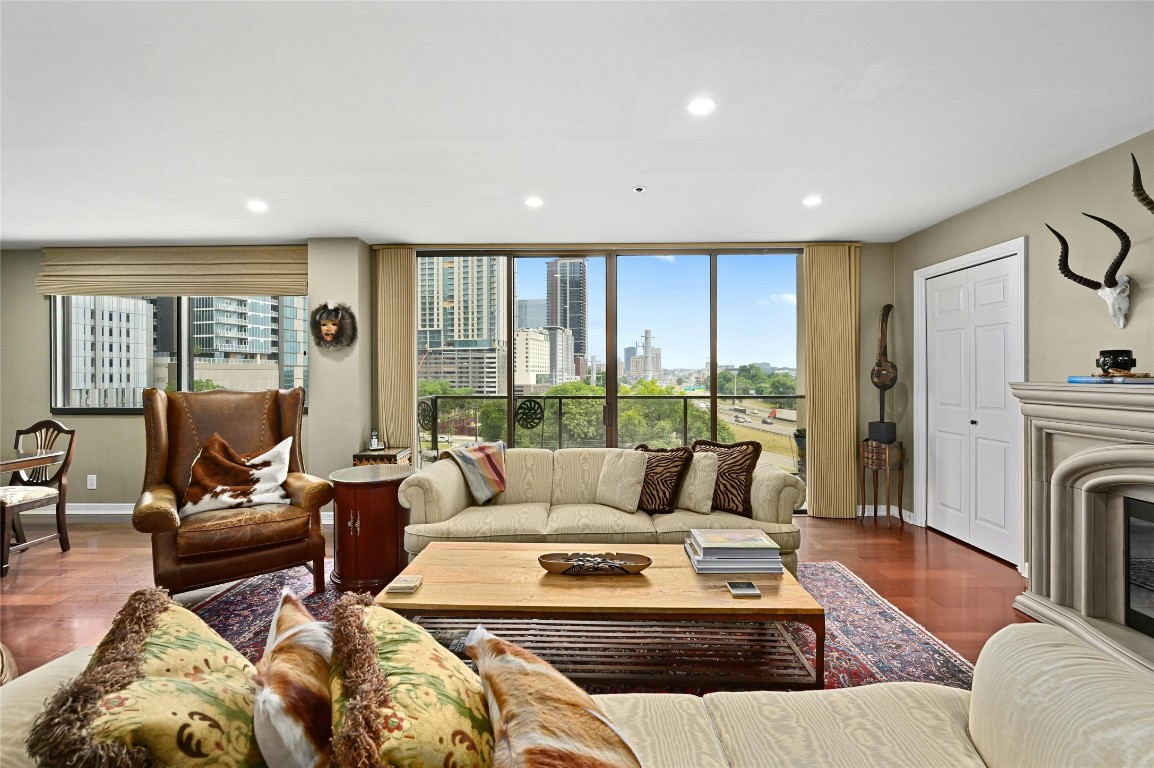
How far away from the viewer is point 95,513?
5352mm

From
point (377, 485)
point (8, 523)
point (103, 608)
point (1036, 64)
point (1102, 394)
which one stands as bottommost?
point (103, 608)

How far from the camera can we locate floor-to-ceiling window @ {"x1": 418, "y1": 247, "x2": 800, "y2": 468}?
216 inches

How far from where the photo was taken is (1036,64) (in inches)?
89.7

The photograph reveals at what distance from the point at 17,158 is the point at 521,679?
4032mm

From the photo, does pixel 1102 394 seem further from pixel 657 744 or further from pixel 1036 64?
pixel 657 744

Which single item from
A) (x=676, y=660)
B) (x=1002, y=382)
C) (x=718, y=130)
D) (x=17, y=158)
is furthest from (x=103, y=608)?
(x=1002, y=382)

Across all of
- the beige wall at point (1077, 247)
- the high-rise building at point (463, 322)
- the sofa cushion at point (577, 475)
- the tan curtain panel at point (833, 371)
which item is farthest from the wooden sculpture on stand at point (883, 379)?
the high-rise building at point (463, 322)

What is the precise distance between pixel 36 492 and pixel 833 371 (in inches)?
241

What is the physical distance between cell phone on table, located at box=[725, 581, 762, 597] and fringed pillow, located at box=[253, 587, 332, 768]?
161cm

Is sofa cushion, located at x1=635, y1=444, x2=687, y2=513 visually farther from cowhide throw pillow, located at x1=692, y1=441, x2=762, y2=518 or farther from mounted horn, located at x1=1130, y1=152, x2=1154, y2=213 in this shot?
mounted horn, located at x1=1130, y1=152, x2=1154, y2=213

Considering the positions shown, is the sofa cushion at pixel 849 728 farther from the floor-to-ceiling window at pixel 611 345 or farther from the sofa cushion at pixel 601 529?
the floor-to-ceiling window at pixel 611 345

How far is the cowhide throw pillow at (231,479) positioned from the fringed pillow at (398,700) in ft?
9.08

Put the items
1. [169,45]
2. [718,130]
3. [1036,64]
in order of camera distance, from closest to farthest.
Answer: [169,45]
[1036,64]
[718,130]

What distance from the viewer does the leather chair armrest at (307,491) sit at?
3375 millimetres
